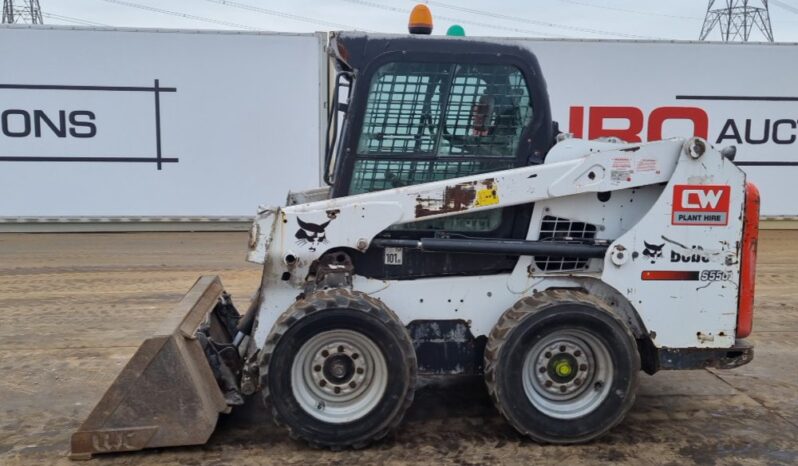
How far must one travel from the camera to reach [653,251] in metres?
4.07

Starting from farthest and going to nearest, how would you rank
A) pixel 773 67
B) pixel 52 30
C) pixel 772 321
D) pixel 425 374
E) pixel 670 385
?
1. pixel 773 67
2. pixel 52 30
3. pixel 772 321
4. pixel 670 385
5. pixel 425 374

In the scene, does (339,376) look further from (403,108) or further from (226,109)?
(226,109)

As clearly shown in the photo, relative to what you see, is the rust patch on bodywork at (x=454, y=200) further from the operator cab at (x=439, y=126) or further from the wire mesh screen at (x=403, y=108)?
the wire mesh screen at (x=403, y=108)

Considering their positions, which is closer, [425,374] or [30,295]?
[425,374]

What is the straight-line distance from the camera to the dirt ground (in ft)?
12.7

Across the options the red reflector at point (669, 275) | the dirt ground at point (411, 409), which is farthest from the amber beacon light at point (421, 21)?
the dirt ground at point (411, 409)

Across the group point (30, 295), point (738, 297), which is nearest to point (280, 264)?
point (738, 297)

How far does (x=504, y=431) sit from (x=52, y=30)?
10.3 m

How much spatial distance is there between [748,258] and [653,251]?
1.88 feet

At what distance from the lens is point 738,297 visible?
13.5 ft

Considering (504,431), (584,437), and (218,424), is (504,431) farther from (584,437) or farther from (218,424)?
(218,424)

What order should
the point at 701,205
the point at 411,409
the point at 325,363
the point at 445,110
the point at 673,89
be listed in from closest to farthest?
the point at 325,363 → the point at 701,205 → the point at 445,110 → the point at 411,409 → the point at 673,89

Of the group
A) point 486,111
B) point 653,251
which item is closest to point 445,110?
point 486,111

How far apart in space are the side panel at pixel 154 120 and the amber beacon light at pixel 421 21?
752 centimetres
